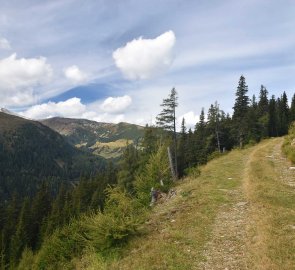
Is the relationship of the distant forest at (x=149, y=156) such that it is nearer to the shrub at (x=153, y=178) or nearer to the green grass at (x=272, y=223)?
the shrub at (x=153, y=178)

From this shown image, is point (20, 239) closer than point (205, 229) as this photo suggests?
No

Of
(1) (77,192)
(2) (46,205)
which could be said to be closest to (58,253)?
(2) (46,205)

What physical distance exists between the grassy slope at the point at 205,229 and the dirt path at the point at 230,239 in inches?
9.2

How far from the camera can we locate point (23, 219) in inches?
3204

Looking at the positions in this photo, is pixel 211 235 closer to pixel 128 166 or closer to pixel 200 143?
pixel 128 166

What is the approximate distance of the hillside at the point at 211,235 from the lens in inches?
454

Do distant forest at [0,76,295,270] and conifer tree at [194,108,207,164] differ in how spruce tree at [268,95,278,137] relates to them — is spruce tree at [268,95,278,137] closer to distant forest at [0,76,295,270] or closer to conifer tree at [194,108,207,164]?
distant forest at [0,76,295,270]

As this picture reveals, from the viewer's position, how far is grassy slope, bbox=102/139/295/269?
1148 centimetres

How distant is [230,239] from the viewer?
526 inches

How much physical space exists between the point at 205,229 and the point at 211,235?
783 mm

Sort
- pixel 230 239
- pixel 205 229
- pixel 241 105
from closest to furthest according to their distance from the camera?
pixel 230 239 → pixel 205 229 → pixel 241 105

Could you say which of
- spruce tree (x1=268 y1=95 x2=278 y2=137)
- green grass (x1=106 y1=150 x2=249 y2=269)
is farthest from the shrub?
spruce tree (x1=268 y1=95 x2=278 y2=137)

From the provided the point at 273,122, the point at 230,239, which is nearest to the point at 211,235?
the point at 230,239

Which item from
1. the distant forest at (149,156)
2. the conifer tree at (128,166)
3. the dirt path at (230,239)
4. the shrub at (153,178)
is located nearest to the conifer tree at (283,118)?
the distant forest at (149,156)
